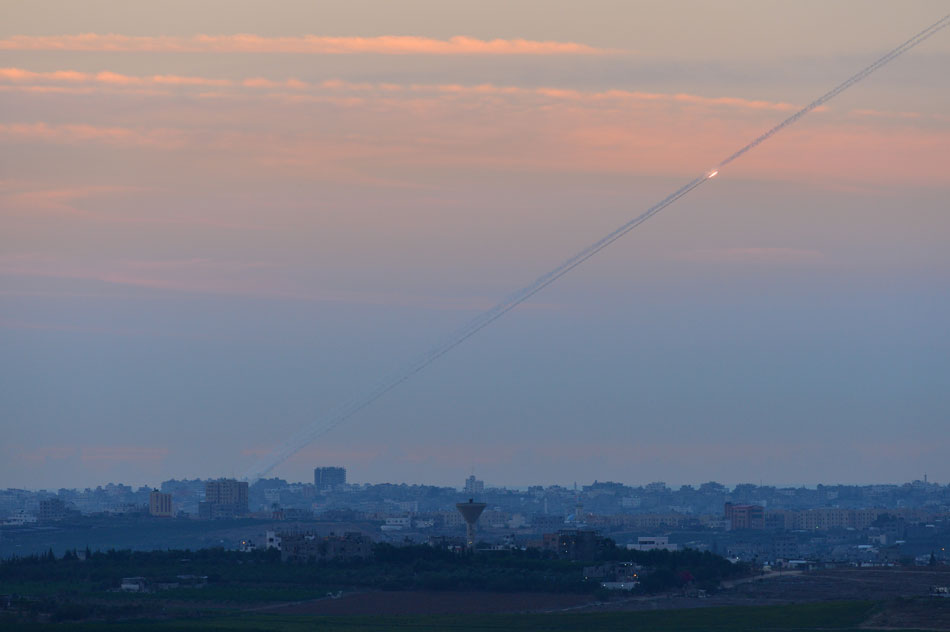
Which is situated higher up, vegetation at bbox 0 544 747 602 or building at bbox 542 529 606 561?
building at bbox 542 529 606 561

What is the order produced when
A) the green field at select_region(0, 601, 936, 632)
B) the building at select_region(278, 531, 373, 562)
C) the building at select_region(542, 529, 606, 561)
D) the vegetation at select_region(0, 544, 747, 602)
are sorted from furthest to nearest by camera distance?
1. the building at select_region(542, 529, 606, 561)
2. the building at select_region(278, 531, 373, 562)
3. the vegetation at select_region(0, 544, 747, 602)
4. the green field at select_region(0, 601, 936, 632)

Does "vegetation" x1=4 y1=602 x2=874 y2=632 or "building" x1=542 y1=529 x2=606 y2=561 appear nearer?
"vegetation" x1=4 y1=602 x2=874 y2=632

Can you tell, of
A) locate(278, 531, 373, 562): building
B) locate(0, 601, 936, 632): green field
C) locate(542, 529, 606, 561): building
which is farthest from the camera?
locate(542, 529, 606, 561): building

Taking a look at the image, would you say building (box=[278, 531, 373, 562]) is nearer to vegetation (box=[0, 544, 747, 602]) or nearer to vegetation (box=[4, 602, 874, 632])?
vegetation (box=[0, 544, 747, 602])

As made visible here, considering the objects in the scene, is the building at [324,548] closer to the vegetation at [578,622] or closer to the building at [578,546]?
the building at [578,546]

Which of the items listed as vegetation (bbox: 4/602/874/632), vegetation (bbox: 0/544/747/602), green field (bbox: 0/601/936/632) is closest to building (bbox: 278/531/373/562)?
vegetation (bbox: 0/544/747/602)

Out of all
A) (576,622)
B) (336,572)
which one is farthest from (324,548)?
(576,622)

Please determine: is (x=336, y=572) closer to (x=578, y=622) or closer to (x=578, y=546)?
(x=578, y=546)

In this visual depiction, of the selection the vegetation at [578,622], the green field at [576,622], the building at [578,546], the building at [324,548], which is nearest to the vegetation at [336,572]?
the building at [324,548]

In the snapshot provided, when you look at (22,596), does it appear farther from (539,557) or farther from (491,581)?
(539,557)
